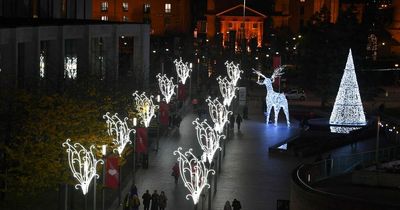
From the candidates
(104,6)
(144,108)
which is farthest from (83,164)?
(104,6)

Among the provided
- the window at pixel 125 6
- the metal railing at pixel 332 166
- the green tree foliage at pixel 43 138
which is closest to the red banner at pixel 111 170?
the green tree foliage at pixel 43 138

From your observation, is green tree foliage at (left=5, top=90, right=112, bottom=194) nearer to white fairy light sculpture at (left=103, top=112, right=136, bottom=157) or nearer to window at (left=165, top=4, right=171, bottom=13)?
white fairy light sculpture at (left=103, top=112, right=136, bottom=157)

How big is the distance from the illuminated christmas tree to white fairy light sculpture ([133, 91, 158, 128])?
10.7 meters

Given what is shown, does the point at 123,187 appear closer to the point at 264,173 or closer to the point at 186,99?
the point at 264,173

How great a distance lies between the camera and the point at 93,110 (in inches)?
1538

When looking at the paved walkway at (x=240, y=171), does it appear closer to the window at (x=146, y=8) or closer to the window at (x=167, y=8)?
the window at (x=146, y=8)

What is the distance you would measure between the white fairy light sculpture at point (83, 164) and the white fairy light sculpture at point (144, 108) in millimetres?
16254

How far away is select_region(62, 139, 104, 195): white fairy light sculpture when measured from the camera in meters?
34.2

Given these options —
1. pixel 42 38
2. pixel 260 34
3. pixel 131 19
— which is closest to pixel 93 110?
pixel 42 38

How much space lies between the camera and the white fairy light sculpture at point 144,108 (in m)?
53.3

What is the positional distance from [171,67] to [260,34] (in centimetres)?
5724

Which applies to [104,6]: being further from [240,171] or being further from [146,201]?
[146,201]

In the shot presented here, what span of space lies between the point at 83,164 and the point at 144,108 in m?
19.3

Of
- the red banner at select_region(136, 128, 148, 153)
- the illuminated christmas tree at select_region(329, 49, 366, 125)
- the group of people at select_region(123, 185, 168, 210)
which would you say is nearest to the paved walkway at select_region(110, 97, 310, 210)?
the red banner at select_region(136, 128, 148, 153)
